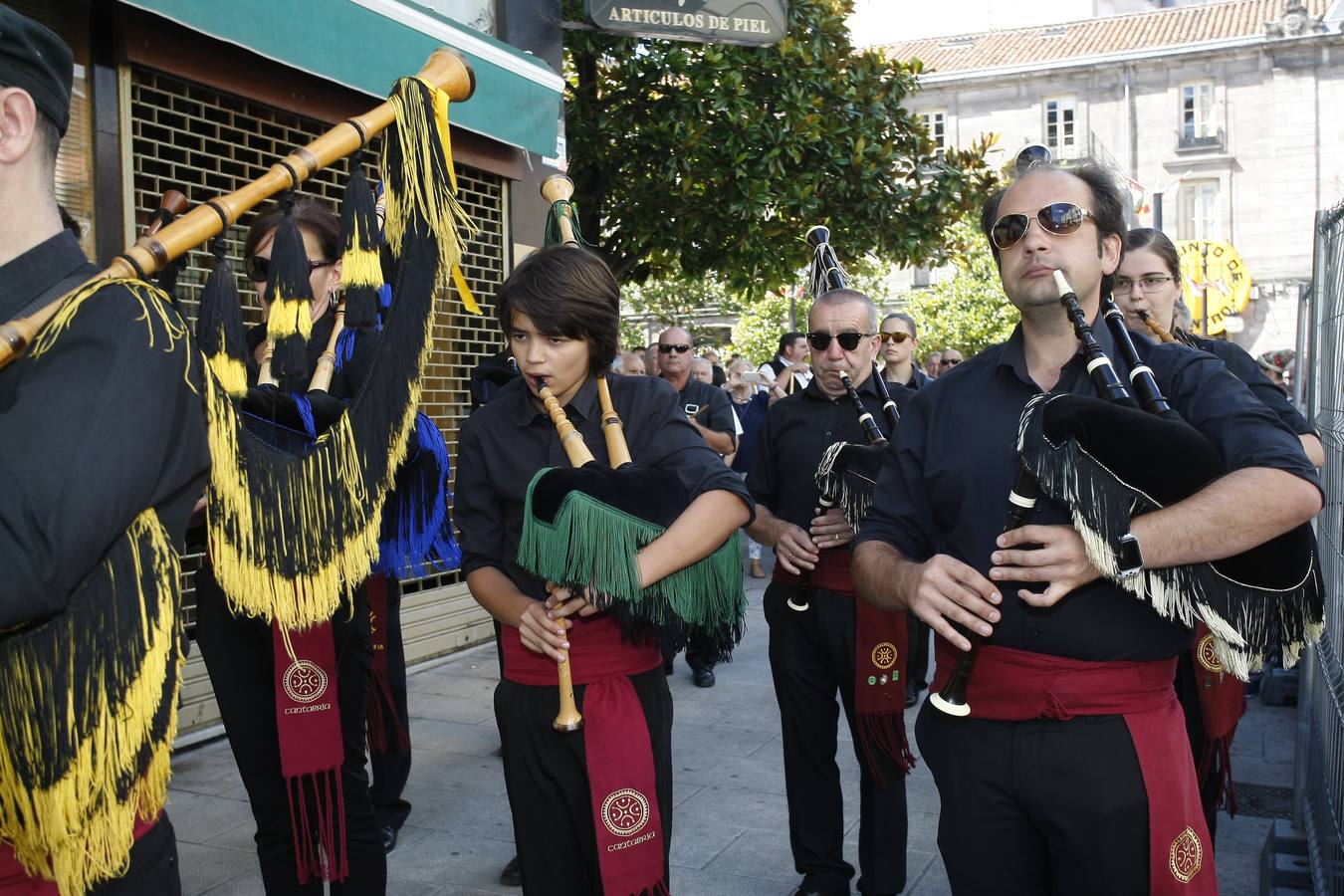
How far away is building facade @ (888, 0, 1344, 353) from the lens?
3675cm

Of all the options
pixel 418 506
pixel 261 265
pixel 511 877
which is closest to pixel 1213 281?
pixel 511 877

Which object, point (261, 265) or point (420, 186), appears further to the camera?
point (261, 265)

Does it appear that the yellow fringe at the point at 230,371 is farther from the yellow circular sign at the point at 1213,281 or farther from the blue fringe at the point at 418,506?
the yellow circular sign at the point at 1213,281

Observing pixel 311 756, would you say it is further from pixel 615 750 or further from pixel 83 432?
pixel 83 432

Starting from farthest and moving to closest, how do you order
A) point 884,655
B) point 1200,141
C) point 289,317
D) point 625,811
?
point 1200,141
point 884,655
point 625,811
point 289,317

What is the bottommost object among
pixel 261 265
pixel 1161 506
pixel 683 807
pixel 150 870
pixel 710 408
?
pixel 683 807

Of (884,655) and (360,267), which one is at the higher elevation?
(360,267)

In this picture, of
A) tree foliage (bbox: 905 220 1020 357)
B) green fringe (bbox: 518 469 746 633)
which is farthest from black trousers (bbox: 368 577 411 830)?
tree foliage (bbox: 905 220 1020 357)

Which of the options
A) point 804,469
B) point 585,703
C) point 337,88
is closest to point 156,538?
point 585,703

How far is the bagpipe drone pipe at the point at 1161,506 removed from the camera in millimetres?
2033

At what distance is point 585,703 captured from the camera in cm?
262

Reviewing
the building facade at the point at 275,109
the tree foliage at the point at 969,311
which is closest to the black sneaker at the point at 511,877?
the building facade at the point at 275,109

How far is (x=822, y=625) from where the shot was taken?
4066 millimetres

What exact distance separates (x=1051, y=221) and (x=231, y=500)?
1.70 metres
